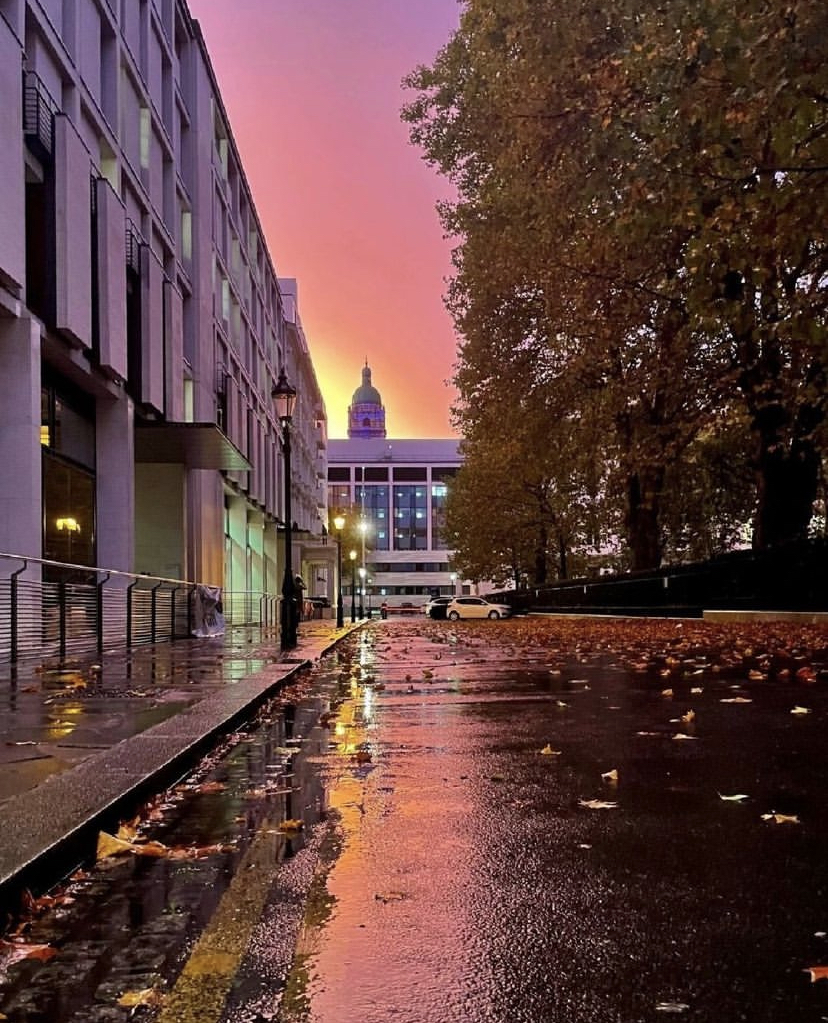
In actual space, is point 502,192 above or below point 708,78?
above

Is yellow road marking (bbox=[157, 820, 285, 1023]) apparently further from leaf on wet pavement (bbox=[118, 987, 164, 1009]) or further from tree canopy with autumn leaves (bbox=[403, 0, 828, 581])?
tree canopy with autumn leaves (bbox=[403, 0, 828, 581])

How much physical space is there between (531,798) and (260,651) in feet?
43.3

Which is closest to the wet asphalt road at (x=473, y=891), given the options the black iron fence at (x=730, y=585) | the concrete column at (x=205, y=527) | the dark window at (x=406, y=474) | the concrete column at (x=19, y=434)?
the concrete column at (x=19, y=434)

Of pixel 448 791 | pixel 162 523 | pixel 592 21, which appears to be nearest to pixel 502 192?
pixel 592 21

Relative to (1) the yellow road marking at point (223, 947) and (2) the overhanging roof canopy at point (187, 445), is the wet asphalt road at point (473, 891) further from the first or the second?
(2) the overhanging roof canopy at point (187, 445)

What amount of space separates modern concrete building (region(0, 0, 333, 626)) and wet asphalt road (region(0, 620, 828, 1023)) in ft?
30.5

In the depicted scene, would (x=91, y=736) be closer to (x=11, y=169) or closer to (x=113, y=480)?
(x=11, y=169)

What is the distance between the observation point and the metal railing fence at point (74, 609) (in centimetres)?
1367

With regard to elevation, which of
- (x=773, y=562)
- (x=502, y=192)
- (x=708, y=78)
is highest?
(x=502, y=192)

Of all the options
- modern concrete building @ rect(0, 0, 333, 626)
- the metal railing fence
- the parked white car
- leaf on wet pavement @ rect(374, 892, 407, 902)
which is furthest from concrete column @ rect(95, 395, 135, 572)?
the parked white car

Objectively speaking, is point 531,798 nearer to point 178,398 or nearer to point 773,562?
point 773,562

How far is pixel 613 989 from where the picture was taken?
2.88m

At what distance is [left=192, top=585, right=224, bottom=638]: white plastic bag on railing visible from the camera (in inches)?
965

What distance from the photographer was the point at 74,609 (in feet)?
52.1
